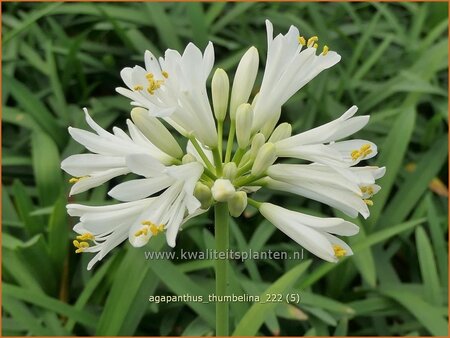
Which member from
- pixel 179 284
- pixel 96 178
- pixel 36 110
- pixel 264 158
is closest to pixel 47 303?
pixel 179 284

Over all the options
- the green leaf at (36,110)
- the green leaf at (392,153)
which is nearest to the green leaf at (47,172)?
the green leaf at (36,110)

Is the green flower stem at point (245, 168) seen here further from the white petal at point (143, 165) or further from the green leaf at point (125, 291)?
the green leaf at point (125, 291)

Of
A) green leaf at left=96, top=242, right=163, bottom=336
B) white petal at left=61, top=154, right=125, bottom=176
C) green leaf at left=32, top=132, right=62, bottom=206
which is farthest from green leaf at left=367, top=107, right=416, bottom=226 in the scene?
white petal at left=61, top=154, right=125, bottom=176

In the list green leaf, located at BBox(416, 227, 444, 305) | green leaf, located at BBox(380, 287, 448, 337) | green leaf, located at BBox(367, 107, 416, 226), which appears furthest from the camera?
green leaf, located at BBox(367, 107, 416, 226)

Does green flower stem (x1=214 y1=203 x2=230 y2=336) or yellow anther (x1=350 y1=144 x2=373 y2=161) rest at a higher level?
yellow anther (x1=350 y1=144 x2=373 y2=161)

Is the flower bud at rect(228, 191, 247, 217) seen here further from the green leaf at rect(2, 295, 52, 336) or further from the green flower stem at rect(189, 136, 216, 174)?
the green leaf at rect(2, 295, 52, 336)

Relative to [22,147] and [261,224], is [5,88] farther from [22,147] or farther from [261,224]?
[261,224]

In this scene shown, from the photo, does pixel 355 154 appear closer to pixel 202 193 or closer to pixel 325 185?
pixel 325 185
